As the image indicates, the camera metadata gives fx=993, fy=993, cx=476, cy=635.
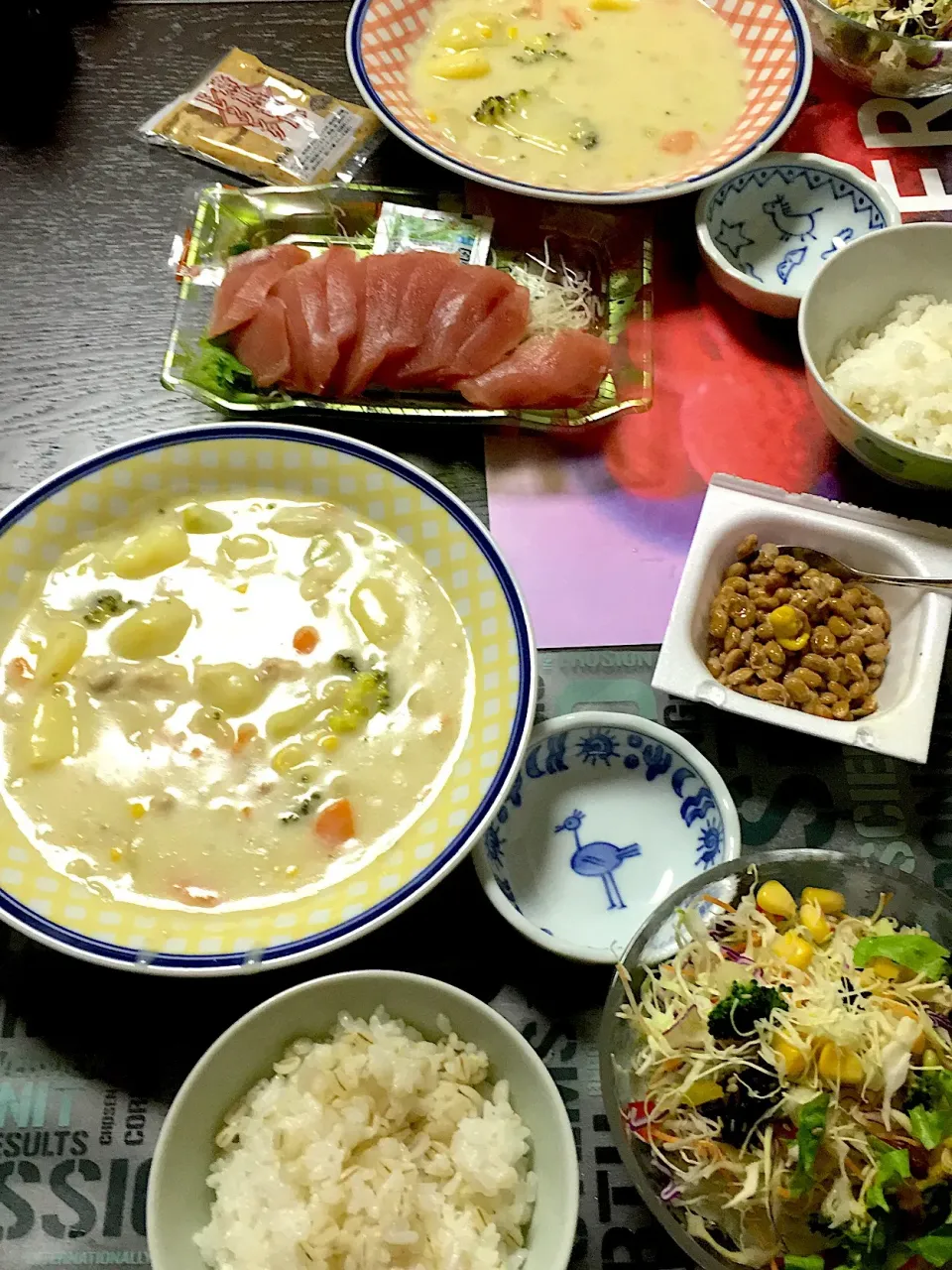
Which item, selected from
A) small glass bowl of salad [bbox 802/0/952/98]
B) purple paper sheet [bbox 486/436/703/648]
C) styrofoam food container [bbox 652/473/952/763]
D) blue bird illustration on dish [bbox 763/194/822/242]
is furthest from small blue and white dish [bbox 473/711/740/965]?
small glass bowl of salad [bbox 802/0/952/98]

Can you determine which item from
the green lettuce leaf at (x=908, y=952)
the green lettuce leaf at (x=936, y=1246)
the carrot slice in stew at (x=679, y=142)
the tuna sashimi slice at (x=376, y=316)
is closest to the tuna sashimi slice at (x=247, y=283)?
the tuna sashimi slice at (x=376, y=316)

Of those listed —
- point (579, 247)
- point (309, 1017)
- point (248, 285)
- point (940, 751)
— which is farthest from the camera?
point (579, 247)

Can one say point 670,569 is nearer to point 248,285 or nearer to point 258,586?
point 258,586

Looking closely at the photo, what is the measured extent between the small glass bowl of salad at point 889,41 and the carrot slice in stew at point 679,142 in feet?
1.40

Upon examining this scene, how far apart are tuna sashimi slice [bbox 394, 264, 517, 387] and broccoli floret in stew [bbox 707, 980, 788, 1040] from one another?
4.14 ft

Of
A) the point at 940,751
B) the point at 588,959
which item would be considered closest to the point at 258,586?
the point at 588,959

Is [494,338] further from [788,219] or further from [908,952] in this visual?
[908,952]

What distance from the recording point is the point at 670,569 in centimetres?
188

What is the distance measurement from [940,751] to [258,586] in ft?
3.97

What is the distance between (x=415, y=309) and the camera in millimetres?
1966

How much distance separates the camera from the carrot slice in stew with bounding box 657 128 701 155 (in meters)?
2.30

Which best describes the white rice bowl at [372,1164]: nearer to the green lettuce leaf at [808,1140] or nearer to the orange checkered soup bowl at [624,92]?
the green lettuce leaf at [808,1140]

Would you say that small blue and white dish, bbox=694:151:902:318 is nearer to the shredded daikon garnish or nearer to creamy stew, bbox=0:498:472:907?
the shredded daikon garnish

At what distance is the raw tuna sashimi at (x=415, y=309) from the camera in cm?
194
